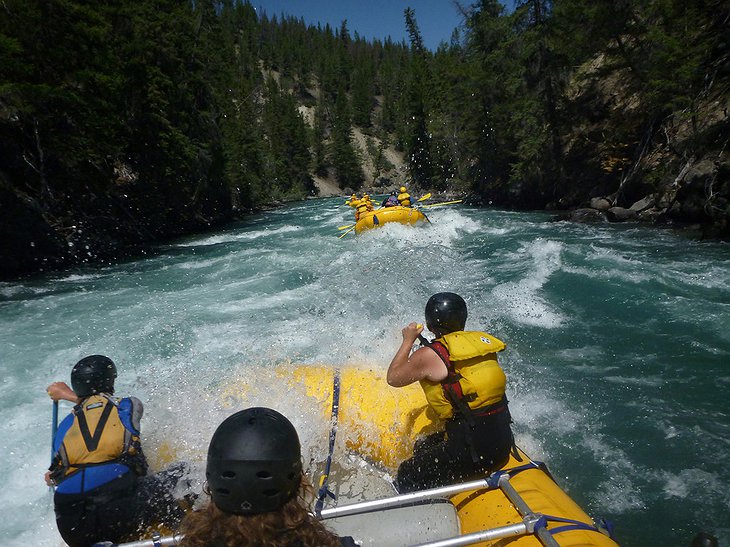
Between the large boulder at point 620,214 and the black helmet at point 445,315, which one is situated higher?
the black helmet at point 445,315

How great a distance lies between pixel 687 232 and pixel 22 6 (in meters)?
19.5

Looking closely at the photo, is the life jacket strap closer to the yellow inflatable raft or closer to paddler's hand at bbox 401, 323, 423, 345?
the yellow inflatable raft

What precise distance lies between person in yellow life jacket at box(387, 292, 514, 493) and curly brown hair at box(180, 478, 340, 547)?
61.6 inches

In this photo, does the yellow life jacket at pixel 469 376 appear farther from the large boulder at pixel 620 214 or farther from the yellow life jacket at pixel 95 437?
the large boulder at pixel 620 214

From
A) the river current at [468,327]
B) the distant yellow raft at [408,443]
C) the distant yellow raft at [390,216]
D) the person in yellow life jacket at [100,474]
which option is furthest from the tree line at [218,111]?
the person in yellow life jacket at [100,474]

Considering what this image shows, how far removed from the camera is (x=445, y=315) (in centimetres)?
313

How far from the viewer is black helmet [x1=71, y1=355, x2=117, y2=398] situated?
2973 millimetres

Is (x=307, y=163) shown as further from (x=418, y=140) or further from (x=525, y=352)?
(x=525, y=352)

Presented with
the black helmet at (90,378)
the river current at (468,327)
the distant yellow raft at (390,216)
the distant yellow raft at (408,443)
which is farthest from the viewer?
the distant yellow raft at (390,216)

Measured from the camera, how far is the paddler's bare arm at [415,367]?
2.91m

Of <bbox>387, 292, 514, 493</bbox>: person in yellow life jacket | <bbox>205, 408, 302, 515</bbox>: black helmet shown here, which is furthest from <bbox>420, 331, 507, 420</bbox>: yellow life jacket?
<bbox>205, 408, 302, 515</bbox>: black helmet

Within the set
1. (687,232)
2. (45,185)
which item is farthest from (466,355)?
(45,185)

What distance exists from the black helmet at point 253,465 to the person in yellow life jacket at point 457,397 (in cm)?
154

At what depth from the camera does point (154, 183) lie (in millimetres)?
19984
